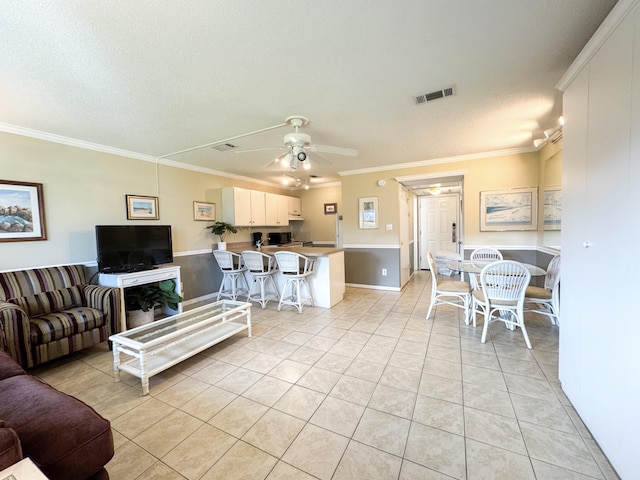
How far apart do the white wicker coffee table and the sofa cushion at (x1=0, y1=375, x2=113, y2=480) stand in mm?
805

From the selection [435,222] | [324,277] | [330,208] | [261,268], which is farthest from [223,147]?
[435,222]

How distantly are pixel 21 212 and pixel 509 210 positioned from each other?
6393 mm

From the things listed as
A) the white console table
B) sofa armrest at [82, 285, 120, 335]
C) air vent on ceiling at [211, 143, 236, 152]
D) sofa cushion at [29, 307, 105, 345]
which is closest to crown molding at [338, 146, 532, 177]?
air vent on ceiling at [211, 143, 236, 152]

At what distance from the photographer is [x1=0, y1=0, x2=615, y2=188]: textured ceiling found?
4.60ft

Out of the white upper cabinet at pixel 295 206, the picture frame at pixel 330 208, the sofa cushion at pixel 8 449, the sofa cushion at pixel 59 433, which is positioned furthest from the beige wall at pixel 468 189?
the sofa cushion at pixel 8 449

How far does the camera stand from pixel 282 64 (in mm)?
1829

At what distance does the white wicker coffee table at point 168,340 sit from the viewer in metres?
2.12

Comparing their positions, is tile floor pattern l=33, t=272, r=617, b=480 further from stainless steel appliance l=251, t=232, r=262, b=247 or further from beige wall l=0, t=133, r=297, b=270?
stainless steel appliance l=251, t=232, r=262, b=247

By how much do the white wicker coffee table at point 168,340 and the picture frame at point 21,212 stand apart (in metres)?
1.76

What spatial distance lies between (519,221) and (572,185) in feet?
8.70

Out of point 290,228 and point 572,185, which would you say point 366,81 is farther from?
point 290,228

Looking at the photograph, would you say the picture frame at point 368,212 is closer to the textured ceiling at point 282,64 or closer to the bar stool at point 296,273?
the bar stool at point 296,273

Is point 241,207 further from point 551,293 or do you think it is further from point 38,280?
point 551,293

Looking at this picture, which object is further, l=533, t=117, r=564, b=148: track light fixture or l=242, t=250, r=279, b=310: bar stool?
l=242, t=250, r=279, b=310: bar stool
